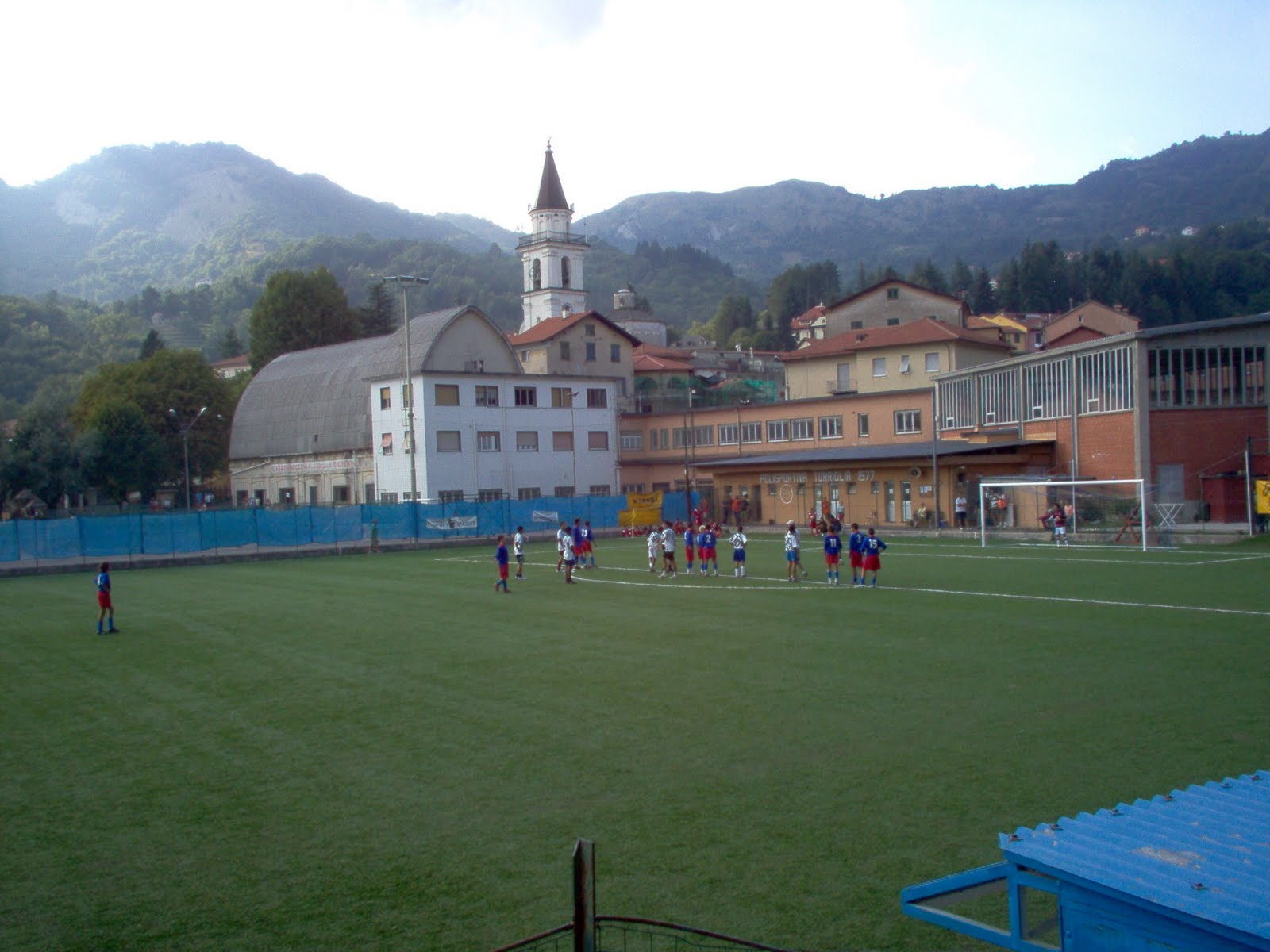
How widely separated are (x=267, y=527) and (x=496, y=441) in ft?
62.8

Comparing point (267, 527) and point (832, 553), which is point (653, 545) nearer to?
point (832, 553)

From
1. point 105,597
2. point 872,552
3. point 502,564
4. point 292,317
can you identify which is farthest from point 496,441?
point 105,597

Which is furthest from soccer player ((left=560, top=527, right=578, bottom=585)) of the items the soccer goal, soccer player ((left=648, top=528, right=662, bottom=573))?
the soccer goal

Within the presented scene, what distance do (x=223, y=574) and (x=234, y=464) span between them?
42.0 m

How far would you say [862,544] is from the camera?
2475 cm

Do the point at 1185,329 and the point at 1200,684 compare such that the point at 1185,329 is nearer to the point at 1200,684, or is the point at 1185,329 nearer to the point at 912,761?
the point at 1200,684

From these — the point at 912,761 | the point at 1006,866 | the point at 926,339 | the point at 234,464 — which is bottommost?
the point at 912,761

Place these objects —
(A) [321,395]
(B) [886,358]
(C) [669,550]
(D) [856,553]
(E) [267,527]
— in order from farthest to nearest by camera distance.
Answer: (A) [321,395], (B) [886,358], (E) [267,527], (C) [669,550], (D) [856,553]

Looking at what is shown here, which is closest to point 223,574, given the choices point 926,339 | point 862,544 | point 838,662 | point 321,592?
point 321,592

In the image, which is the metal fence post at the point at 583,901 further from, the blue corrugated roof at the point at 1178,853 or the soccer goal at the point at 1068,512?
the soccer goal at the point at 1068,512

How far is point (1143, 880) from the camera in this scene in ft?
13.5

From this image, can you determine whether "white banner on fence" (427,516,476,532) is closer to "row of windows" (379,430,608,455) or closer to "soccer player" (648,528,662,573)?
"row of windows" (379,430,608,455)

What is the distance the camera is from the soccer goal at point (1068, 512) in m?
36.1

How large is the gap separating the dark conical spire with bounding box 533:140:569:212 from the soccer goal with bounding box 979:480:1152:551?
5630cm
